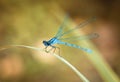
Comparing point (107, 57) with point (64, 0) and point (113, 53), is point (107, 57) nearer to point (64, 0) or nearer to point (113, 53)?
point (113, 53)

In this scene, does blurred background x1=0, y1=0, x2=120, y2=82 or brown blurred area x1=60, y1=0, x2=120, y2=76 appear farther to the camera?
brown blurred area x1=60, y1=0, x2=120, y2=76

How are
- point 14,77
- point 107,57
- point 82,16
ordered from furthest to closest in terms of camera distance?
point 82,16 < point 107,57 < point 14,77

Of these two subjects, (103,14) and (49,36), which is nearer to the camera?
(49,36)

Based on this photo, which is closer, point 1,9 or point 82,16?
point 1,9

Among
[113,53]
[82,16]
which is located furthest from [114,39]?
[82,16]

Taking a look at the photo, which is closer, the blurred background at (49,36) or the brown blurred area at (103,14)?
the blurred background at (49,36)

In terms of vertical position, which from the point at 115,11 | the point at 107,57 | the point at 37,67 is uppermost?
the point at 115,11

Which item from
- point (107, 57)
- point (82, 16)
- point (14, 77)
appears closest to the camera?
point (14, 77)

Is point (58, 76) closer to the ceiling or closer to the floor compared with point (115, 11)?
closer to the floor
